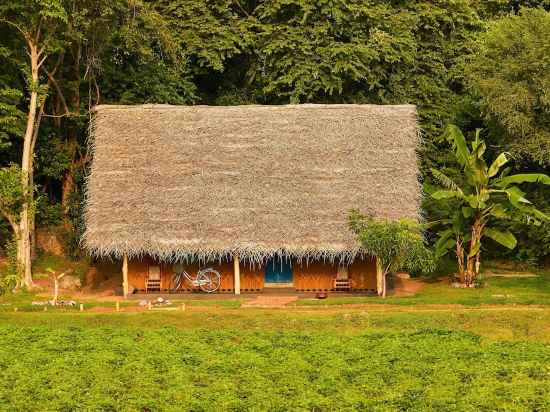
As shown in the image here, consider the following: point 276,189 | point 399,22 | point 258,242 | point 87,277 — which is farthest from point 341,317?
point 399,22

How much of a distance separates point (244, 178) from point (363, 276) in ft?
15.3

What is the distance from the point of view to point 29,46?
30.9m

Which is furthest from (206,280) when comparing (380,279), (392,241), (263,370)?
(263,370)

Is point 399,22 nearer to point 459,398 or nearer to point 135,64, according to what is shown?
point 135,64

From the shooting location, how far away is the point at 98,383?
1992 cm

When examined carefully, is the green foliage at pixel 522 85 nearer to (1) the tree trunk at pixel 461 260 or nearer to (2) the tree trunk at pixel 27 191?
(1) the tree trunk at pixel 461 260

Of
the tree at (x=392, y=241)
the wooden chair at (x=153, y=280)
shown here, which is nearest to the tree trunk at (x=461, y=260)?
the tree at (x=392, y=241)

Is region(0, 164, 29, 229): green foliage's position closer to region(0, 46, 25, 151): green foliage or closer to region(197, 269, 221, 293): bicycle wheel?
region(0, 46, 25, 151): green foliage

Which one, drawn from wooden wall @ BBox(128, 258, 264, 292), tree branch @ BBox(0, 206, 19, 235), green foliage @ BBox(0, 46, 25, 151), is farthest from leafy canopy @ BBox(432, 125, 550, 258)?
green foliage @ BBox(0, 46, 25, 151)

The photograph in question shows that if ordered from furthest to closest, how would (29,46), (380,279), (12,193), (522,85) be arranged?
(522,85) < (29,46) < (12,193) < (380,279)

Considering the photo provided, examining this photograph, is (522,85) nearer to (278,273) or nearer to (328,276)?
(328,276)

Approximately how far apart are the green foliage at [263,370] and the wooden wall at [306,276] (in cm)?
518

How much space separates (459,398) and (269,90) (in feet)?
67.3

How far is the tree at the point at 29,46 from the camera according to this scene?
1153 inches
